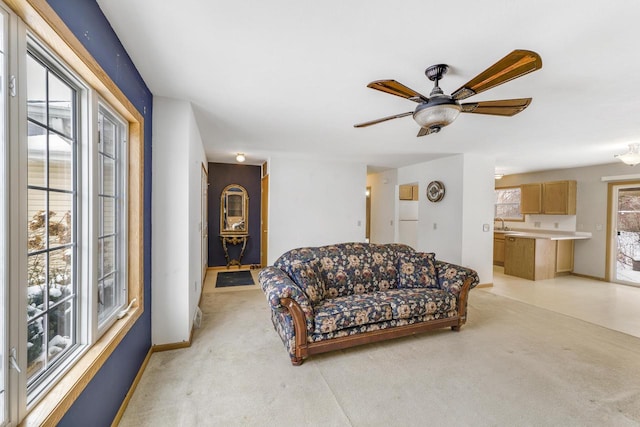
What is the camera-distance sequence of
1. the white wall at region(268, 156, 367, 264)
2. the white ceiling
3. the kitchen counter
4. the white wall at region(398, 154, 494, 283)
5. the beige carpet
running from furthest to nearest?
the kitchen counter → the white wall at region(268, 156, 367, 264) → the white wall at region(398, 154, 494, 283) → the beige carpet → the white ceiling

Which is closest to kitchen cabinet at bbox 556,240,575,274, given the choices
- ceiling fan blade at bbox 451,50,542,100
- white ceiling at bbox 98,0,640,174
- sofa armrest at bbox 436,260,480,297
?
white ceiling at bbox 98,0,640,174

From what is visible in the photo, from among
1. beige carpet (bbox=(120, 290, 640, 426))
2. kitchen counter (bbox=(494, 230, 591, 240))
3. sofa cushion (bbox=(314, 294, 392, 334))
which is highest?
kitchen counter (bbox=(494, 230, 591, 240))

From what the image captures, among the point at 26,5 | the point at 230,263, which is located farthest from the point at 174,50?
the point at 230,263

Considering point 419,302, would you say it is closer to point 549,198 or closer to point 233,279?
point 233,279

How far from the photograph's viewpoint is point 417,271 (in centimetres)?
324

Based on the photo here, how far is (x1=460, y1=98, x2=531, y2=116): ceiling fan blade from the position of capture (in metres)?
1.82

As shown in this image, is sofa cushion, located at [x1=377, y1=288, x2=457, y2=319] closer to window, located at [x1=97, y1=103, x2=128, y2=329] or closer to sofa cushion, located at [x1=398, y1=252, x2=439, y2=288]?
sofa cushion, located at [x1=398, y1=252, x2=439, y2=288]

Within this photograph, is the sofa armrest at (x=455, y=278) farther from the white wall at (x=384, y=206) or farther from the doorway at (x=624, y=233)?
the doorway at (x=624, y=233)

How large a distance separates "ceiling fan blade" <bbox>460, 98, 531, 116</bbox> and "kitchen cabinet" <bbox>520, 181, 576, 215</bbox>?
17.3ft

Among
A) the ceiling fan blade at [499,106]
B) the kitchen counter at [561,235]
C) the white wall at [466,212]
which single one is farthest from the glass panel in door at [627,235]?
the ceiling fan blade at [499,106]

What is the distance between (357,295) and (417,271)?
0.84 meters

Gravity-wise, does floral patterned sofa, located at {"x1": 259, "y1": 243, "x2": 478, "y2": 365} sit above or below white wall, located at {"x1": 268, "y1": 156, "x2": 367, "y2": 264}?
below

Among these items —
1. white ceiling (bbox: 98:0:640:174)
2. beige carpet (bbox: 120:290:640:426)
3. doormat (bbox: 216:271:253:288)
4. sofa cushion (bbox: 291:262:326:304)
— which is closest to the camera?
white ceiling (bbox: 98:0:640:174)

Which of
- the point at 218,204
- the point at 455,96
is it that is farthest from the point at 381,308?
the point at 218,204
